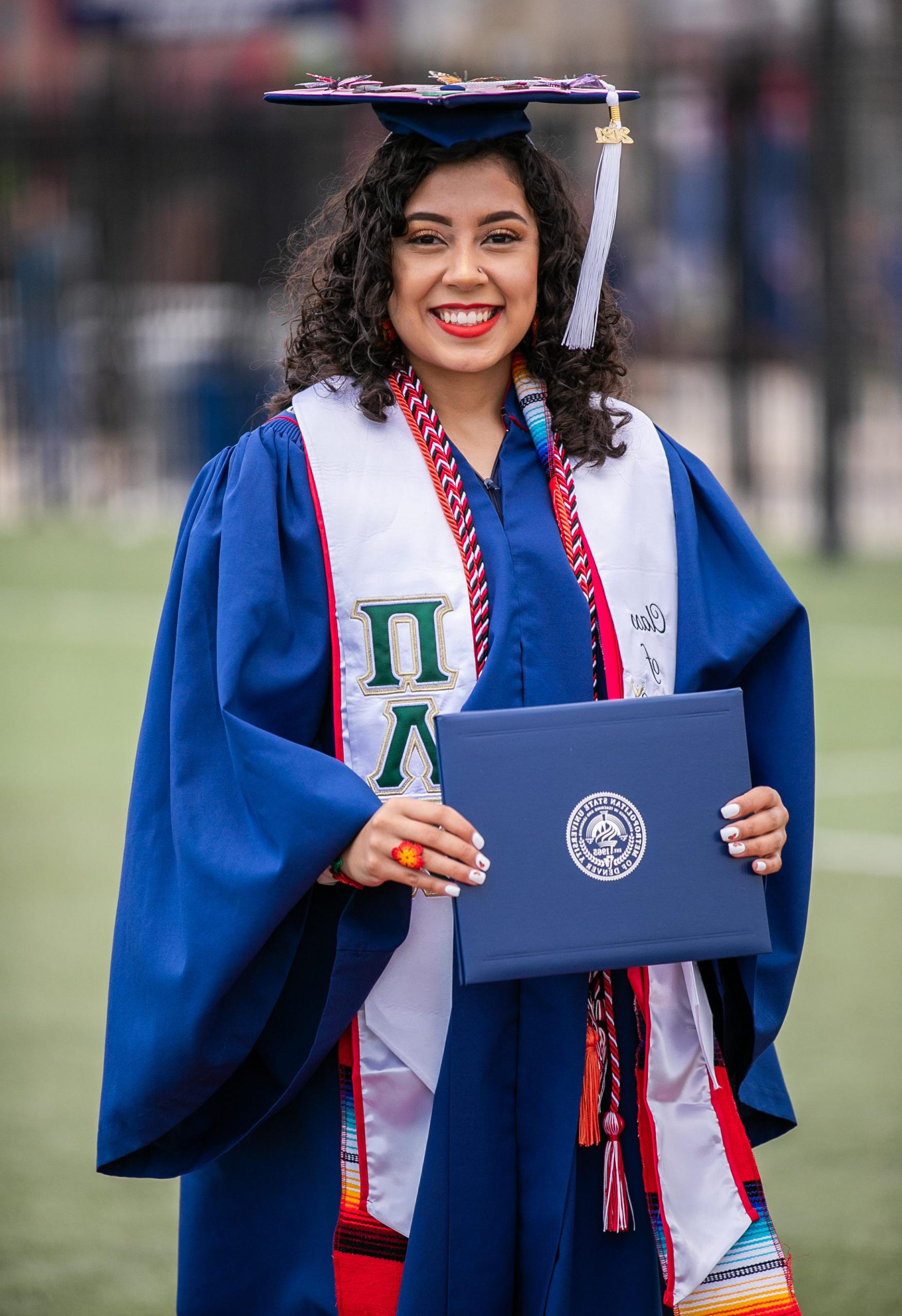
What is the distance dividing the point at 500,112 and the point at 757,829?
1.06 meters

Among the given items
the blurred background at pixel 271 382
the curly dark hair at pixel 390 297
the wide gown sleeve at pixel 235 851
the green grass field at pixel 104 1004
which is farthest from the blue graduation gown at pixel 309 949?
the green grass field at pixel 104 1004

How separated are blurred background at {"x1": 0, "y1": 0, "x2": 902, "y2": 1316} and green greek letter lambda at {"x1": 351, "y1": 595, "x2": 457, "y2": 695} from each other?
0.89 metres

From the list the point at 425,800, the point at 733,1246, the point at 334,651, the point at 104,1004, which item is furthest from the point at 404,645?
the point at 104,1004

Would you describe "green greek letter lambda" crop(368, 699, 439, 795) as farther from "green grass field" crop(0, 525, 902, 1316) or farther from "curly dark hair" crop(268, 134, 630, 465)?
"green grass field" crop(0, 525, 902, 1316)

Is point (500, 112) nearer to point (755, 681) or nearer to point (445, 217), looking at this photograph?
point (445, 217)

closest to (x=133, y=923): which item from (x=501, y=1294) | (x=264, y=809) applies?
(x=264, y=809)

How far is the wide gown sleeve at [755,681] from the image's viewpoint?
2689 millimetres

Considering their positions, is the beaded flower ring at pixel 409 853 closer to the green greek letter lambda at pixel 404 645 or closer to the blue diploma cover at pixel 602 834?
the blue diploma cover at pixel 602 834

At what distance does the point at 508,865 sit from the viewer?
234 cm

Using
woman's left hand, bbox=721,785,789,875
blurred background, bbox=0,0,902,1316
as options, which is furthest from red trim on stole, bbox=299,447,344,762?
blurred background, bbox=0,0,902,1316

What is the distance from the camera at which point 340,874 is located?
96.9 inches

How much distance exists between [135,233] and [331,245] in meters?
13.6

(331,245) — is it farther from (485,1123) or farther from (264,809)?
(485,1123)

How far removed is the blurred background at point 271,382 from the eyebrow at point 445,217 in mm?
455
